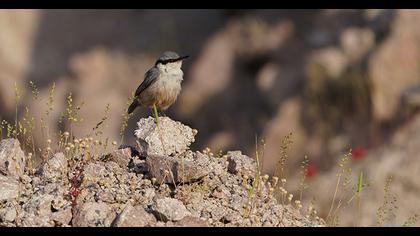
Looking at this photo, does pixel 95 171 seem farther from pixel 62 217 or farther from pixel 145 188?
pixel 62 217

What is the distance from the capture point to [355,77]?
20250 millimetres

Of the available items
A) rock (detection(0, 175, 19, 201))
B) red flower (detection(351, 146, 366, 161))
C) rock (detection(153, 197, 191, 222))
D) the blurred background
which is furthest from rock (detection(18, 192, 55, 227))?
red flower (detection(351, 146, 366, 161))

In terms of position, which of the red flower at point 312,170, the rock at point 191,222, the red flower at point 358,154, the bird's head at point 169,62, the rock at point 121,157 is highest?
the bird's head at point 169,62

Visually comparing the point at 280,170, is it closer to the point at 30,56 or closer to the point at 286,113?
the point at 286,113

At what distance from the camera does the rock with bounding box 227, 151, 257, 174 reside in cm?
782

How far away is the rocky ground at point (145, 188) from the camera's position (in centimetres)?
668

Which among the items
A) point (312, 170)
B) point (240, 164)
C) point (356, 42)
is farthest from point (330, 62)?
point (240, 164)

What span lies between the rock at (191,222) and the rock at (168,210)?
4cm

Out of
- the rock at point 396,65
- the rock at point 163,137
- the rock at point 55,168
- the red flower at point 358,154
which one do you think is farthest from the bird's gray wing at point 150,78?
the rock at point 396,65

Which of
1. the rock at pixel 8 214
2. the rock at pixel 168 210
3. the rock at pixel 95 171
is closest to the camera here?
the rock at pixel 168 210

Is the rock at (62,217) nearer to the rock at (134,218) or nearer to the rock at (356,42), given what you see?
the rock at (134,218)

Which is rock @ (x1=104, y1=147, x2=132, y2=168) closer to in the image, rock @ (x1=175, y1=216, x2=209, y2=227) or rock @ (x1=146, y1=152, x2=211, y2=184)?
rock @ (x1=146, y1=152, x2=211, y2=184)

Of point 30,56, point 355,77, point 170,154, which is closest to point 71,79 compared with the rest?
point 30,56

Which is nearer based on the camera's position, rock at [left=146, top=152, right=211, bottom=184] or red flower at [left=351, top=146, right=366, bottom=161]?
rock at [left=146, top=152, right=211, bottom=184]
